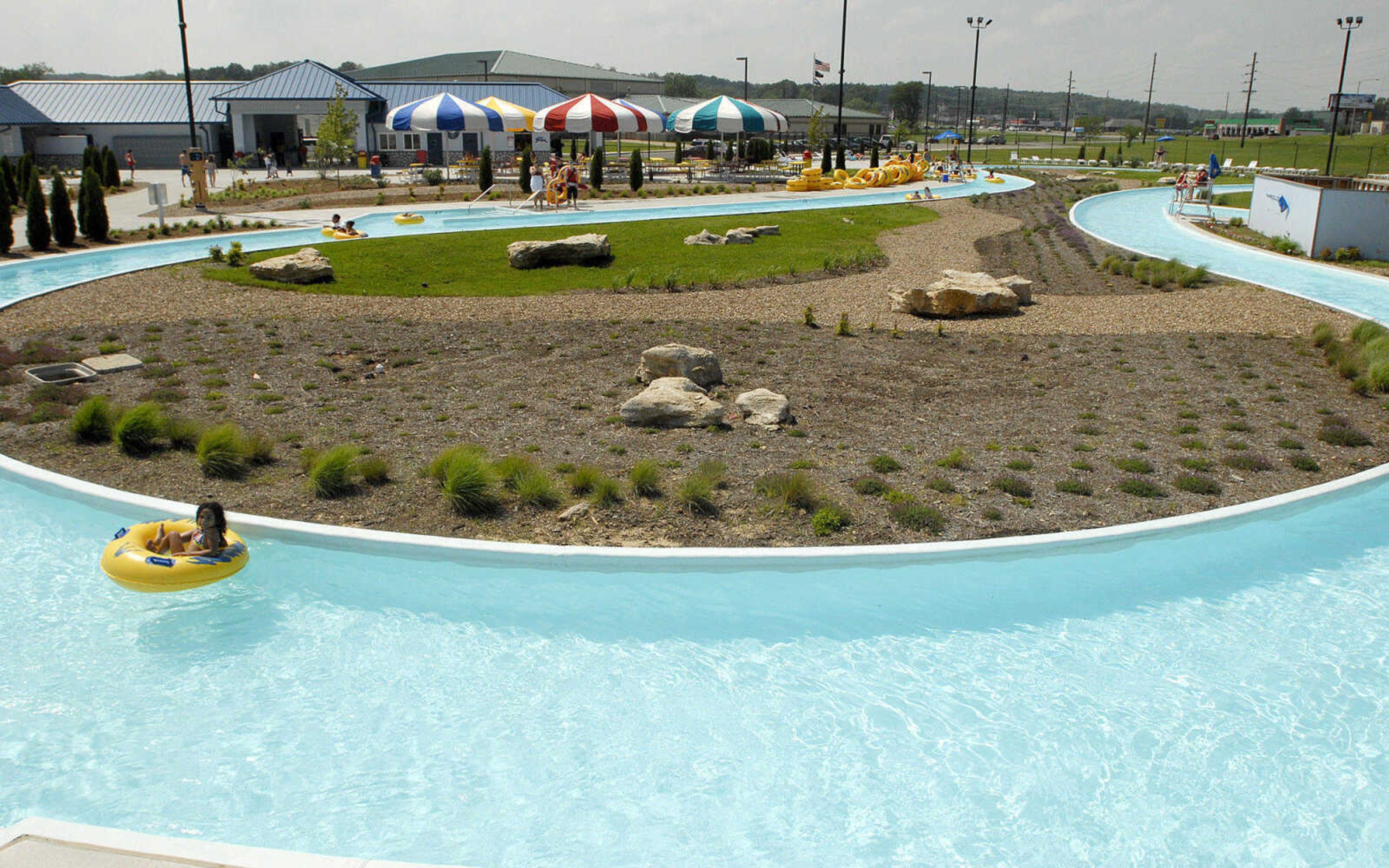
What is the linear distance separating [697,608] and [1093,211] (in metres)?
33.6

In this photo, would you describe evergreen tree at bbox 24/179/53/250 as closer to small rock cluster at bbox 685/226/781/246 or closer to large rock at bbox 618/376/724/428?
small rock cluster at bbox 685/226/781/246

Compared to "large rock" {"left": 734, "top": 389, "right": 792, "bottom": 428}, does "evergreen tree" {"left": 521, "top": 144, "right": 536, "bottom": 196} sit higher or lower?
higher

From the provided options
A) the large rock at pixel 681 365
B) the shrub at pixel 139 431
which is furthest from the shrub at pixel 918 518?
the shrub at pixel 139 431

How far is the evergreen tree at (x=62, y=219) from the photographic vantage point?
22.0m

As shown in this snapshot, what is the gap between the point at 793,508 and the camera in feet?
27.3

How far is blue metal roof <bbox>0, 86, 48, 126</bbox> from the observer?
47.7 m

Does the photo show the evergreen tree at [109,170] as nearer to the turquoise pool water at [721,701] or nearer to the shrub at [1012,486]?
the turquoise pool water at [721,701]

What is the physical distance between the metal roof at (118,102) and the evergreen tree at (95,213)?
3040 centimetres

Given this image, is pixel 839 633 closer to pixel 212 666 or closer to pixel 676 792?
pixel 676 792

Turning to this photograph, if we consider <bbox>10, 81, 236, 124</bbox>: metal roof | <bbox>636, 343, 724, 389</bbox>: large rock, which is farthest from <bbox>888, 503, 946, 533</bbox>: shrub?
→ <bbox>10, 81, 236, 124</bbox>: metal roof

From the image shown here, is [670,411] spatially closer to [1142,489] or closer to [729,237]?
[1142,489]

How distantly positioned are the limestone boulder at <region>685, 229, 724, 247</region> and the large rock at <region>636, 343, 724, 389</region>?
1177 cm

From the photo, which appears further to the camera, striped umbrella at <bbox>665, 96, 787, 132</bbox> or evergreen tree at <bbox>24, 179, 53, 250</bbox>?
striped umbrella at <bbox>665, 96, 787, 132</bbox>

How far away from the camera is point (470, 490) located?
831cm
